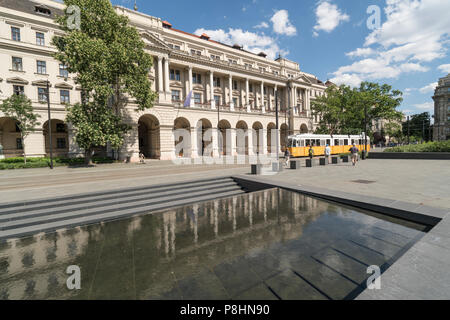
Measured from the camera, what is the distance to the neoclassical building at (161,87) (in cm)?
2780

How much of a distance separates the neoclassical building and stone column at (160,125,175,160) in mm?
148

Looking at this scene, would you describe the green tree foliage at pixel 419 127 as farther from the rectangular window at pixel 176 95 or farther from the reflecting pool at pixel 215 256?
the reflecting pool at pixel 215 256

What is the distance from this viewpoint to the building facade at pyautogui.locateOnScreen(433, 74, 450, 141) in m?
73.1

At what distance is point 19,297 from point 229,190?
7756 millimetres

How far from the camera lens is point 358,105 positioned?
35938mm

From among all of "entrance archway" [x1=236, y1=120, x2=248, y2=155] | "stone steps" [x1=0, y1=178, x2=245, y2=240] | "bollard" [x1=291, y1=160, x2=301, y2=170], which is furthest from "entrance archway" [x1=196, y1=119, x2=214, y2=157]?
"stone steps" [x1=0, y1=178, x2=245, y2=240]

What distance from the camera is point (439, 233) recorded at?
3938mm

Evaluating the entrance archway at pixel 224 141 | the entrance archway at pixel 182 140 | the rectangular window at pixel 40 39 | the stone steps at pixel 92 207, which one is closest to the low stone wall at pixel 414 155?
the stone steps at pixel 92 207

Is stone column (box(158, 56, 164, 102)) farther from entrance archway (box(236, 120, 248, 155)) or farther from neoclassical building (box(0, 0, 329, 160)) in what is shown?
entrance archway (box(236, 120, 248, 155))

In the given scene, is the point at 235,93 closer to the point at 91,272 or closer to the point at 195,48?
the point at 195,48

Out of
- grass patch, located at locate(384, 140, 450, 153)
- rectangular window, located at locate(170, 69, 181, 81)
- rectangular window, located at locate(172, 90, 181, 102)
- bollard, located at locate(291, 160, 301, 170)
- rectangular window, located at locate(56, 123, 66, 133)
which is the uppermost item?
rectangular window, located at locate(170, 69, 181, 81)

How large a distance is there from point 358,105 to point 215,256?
4195cm
